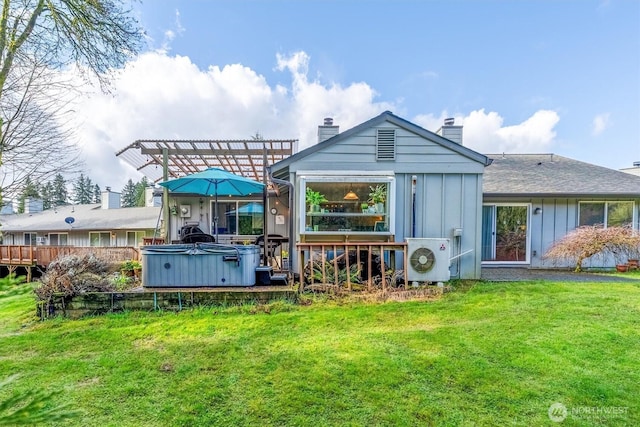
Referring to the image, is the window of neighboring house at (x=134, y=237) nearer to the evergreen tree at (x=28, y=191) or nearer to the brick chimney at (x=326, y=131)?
the brick chimney at (x=326, y=131)

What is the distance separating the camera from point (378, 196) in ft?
21.7

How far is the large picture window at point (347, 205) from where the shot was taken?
6523mm

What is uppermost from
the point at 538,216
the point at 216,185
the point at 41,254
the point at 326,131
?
the point at 326,131

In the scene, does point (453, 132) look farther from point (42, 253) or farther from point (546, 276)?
point (42, 253)

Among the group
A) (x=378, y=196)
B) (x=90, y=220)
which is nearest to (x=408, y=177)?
(x=378, y=196)

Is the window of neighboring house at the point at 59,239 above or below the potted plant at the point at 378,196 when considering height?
below

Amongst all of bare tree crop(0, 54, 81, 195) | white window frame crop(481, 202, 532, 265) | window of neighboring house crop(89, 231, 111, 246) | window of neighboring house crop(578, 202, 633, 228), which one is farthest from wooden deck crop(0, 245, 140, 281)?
→ window of neighboring house crop(578, 202, 633, 228)

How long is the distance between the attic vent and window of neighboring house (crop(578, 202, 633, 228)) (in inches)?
250

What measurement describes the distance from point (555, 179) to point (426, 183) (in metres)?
5.61

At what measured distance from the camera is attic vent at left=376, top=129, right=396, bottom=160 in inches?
268

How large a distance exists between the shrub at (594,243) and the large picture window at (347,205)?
5.28 meters

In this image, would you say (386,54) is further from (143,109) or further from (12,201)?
(12,201)

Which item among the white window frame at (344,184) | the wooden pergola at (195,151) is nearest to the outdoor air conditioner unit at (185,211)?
the wooden pergola at (195,151)

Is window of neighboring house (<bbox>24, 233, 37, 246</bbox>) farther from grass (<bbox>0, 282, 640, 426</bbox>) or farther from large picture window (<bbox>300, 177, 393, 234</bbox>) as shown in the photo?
large picture window (<bbox>300, 177, 393, 234</bbox>)
